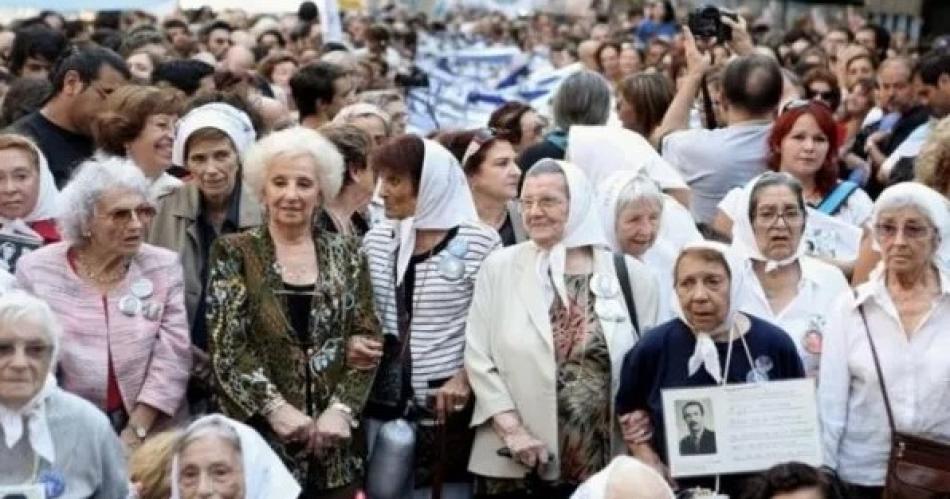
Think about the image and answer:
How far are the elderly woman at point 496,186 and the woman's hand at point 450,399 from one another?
1095 millimetres

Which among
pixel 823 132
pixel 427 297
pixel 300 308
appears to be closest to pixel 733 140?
pixel 823 132

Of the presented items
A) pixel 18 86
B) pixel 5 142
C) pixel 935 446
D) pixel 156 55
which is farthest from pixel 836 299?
pixel 156 55

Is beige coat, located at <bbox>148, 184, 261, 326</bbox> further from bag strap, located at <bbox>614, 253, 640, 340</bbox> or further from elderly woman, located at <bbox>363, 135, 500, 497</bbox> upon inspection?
bag strap, located at <bbox>614, 253, 640, 340</bbox>

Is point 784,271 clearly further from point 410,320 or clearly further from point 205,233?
point 205,233

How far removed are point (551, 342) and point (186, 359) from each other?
1298 mm

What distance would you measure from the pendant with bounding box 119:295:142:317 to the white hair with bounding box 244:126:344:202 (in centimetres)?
61

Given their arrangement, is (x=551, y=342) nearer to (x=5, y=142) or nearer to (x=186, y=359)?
(x=186, y=359)

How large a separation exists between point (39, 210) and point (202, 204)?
2.16 ft

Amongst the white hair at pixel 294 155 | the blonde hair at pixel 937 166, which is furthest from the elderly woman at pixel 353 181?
the blonde hair at pixel 937 166

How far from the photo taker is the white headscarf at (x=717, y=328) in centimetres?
828

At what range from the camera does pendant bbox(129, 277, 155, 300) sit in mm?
8305


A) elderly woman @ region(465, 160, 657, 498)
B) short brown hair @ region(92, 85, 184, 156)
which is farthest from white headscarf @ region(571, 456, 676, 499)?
short brown hair @ region(92, 85, 184, 156)

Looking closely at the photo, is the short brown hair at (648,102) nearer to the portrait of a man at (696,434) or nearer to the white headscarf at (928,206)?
the white headscarf at (928,206)

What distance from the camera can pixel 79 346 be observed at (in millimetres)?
8180
